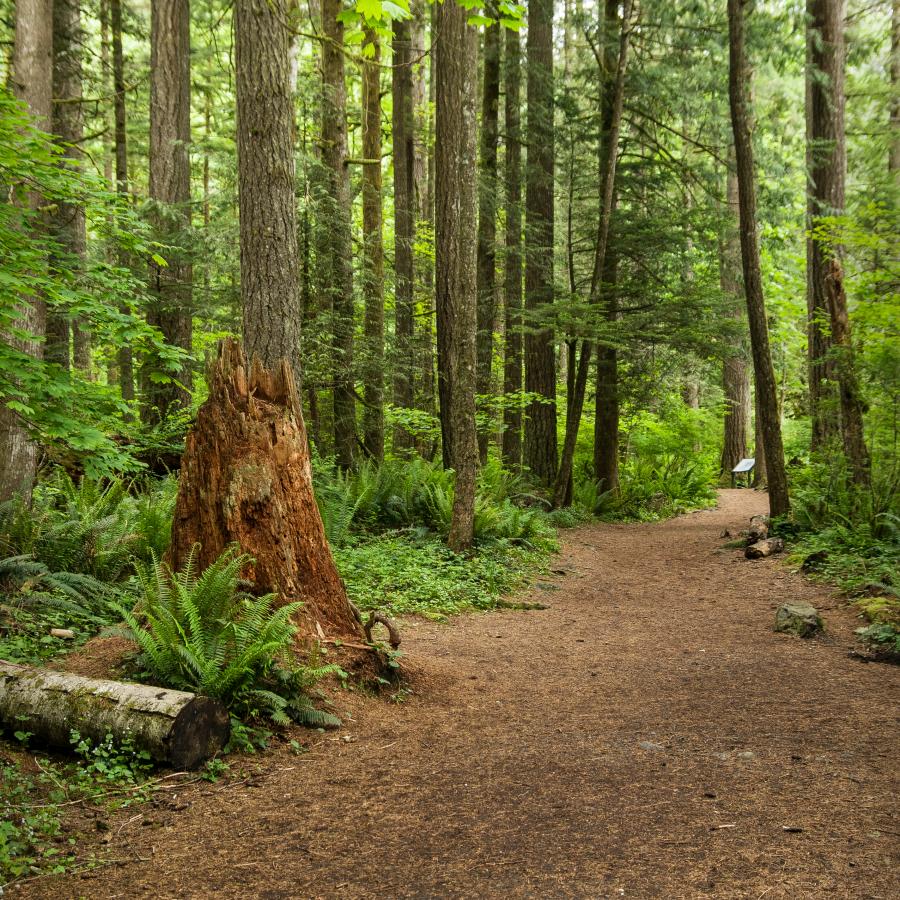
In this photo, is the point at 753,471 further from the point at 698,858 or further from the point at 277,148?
the point at 698,858

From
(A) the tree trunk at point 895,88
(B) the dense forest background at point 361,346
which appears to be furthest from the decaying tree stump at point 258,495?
(A) the tree trunk at point 895,88

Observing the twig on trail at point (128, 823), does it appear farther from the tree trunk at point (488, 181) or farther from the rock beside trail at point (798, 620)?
the tree trunk at point (488, 181)

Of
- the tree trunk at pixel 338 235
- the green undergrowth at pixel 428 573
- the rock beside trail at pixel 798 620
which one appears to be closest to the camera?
the rock beside trail at pixel 798 620

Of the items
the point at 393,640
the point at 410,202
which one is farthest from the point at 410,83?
the point at 393,640

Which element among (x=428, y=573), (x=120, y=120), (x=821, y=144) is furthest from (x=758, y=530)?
(x=120, y=120)

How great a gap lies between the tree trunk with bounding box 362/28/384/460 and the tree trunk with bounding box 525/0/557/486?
2.78 m

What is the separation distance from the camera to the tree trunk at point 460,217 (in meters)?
9.34

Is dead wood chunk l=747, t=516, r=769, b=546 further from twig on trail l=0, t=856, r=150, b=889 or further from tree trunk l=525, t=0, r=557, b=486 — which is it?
twig on trail l=0, t=856, r=150, b=889

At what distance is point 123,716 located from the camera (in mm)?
3840

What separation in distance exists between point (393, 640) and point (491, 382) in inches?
475

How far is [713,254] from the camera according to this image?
14.9m

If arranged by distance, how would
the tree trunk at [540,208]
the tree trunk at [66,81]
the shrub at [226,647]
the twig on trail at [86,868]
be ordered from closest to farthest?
the twig on trail at [86,868], the shrub at [226,647], the tree trunk at [66,81], the tree trunk at [540,208]

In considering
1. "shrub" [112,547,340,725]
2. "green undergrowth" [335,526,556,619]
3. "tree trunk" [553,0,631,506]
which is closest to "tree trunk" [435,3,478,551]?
"green undergrowth" [335,526,556,619]

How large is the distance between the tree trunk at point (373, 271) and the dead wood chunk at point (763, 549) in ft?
19.9
